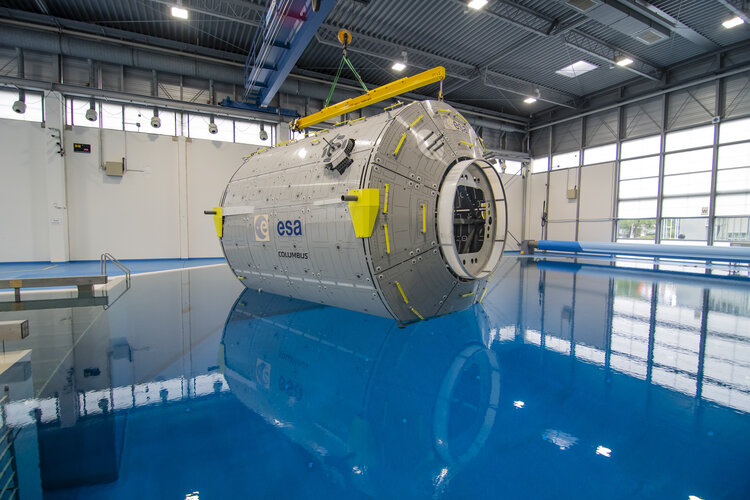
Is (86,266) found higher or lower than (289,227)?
lower

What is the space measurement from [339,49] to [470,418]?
43.1 ft

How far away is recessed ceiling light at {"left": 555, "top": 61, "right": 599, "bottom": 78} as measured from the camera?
13.7 metres

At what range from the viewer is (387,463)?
6.24 ft

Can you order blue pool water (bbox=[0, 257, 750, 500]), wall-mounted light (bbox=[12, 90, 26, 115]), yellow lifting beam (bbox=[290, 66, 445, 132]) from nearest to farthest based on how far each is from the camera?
blue pool water (bbox=[0, 257, 750, 500]) < yellow lifting beam (bbox=[290, 66, 445, 132]) < wall-mounted light (bbox=[12, 90, 26, 115])

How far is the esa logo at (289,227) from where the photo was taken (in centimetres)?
452

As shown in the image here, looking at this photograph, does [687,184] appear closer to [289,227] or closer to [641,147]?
[641,147]

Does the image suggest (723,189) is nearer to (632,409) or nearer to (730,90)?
(730,90)

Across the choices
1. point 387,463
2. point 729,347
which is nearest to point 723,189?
point 729,347

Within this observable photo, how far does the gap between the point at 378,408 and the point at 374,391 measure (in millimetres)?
258

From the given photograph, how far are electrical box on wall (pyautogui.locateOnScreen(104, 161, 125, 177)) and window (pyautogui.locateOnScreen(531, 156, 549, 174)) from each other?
Result: 2044 centimetres

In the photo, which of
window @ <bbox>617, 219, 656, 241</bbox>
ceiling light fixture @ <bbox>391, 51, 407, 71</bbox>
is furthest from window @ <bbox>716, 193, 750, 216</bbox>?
ceiling light fixture @ <bbox>391, 51, 407, 71</bbox>

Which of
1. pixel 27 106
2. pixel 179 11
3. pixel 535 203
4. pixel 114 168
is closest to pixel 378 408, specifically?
pixel 179 11

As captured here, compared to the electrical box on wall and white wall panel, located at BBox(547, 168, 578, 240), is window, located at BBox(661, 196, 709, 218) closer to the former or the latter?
white wall panel, located at BBox(547, 168, 578, 240)

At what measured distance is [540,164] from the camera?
20.0m
